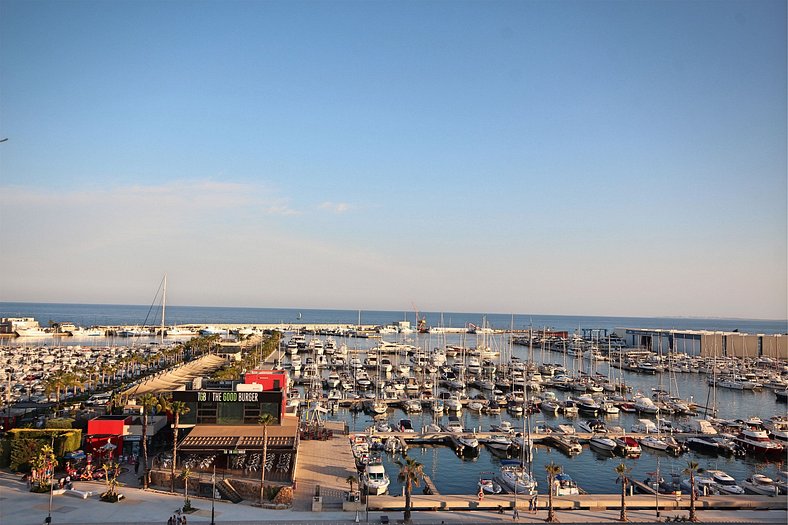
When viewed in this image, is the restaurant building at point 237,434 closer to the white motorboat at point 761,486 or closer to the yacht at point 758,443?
the white motorboat at point 761,486

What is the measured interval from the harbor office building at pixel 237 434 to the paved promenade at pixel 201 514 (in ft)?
11.5

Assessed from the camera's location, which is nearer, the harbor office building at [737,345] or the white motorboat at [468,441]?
the white motorboat at [468,441]

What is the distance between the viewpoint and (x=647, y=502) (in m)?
35.4

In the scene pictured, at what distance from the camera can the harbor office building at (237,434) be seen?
36.8m

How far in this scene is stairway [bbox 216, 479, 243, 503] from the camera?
3372 cm

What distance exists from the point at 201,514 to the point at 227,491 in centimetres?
351

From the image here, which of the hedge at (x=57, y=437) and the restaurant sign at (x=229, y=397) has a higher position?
the restaurant sign at (x=229, y=397)

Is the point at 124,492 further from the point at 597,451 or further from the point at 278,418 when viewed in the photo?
the point at 597,451

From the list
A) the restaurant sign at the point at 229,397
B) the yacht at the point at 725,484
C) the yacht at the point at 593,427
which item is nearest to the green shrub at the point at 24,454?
the restaurant sign at the point at 229,397

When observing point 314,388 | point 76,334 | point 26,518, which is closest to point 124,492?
point 26,518

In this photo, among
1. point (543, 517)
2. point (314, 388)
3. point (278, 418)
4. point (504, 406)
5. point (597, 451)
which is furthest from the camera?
point (314, 388)

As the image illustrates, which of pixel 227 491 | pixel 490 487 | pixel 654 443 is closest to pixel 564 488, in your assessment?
pixel 490 487

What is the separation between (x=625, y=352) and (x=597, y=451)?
274 feet

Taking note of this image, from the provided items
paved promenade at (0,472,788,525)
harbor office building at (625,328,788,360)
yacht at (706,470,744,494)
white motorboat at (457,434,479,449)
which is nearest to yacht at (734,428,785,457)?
yacht at (706,470,744,494)
